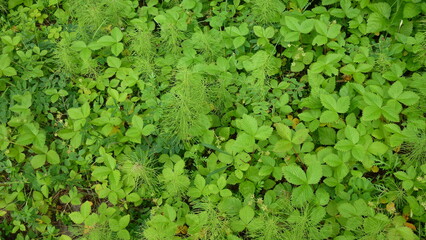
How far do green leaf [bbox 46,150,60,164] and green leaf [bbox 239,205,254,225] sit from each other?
4.47ft

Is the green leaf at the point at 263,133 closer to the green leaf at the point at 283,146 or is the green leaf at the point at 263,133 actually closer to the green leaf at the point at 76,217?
the green leaf at the point at 283,146

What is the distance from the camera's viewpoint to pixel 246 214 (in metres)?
2.09

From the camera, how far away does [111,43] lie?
2852 millimetres

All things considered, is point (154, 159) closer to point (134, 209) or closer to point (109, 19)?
point (134, 209)

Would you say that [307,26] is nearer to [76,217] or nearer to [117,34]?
[117,34]

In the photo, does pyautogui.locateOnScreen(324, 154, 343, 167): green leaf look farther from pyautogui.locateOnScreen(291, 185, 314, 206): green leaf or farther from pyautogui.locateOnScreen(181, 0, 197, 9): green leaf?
pyautogui.locateOnScreen(181, 0, 197, 9): green leaf

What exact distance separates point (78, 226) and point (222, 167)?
1053 millimetres

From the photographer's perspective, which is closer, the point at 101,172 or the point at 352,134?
the point at 352,134

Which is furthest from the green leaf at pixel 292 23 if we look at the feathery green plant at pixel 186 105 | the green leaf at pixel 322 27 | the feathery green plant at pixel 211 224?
the feathery green plant at pixel 211 224

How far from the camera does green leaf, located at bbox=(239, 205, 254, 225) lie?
2.09 metres

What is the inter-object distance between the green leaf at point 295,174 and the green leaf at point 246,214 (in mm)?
288

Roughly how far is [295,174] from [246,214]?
37cm

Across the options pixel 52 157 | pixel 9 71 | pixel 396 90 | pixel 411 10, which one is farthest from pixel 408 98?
pixel 9 71

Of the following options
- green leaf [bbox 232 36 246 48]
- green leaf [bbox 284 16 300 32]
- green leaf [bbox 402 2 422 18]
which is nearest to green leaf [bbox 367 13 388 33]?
green leaf [bbox 402 2 422 18]
